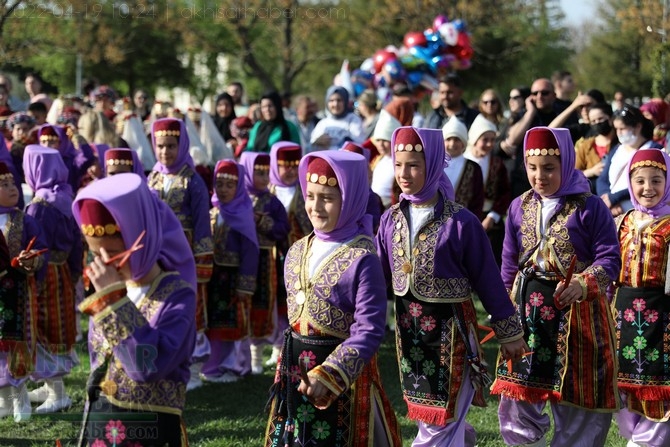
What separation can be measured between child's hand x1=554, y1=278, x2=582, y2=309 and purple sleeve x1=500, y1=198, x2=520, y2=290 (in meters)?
0.49

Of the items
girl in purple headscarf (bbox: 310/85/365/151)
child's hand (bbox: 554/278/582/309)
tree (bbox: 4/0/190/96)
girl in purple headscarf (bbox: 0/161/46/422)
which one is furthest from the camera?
tree (bbox: 4/0/190/96)

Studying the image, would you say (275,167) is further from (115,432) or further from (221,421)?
(115,432)

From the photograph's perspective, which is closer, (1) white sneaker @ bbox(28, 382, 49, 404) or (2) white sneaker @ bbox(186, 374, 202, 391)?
(1) white sneaker @ bbox(28, 382, 49, 404)

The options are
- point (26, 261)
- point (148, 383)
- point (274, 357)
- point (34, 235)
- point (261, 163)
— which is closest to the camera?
point (148, 383)

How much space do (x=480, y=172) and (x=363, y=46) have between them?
24.7 metres

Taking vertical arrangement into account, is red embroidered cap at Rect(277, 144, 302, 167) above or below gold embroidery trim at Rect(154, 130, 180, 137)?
below

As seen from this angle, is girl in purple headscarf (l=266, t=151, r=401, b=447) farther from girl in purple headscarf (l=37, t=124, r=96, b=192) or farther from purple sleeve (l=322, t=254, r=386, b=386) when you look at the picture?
girl in purple headscarf (l=37, t=124, r=96, b=192)

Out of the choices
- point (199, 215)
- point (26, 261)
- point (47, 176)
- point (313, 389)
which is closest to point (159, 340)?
point (313, 389)

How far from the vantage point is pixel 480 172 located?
7867mm

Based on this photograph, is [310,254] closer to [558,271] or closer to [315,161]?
[315,161]

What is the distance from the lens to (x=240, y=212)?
7.38 m

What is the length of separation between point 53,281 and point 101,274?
3747 mm

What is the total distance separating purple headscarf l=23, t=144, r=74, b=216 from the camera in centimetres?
674

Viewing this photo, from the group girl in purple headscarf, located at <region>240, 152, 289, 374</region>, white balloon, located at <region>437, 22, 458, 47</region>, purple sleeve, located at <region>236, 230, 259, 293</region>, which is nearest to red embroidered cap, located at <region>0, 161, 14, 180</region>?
purple sleeve, located at <region>236, 230, 259, 293</region>
